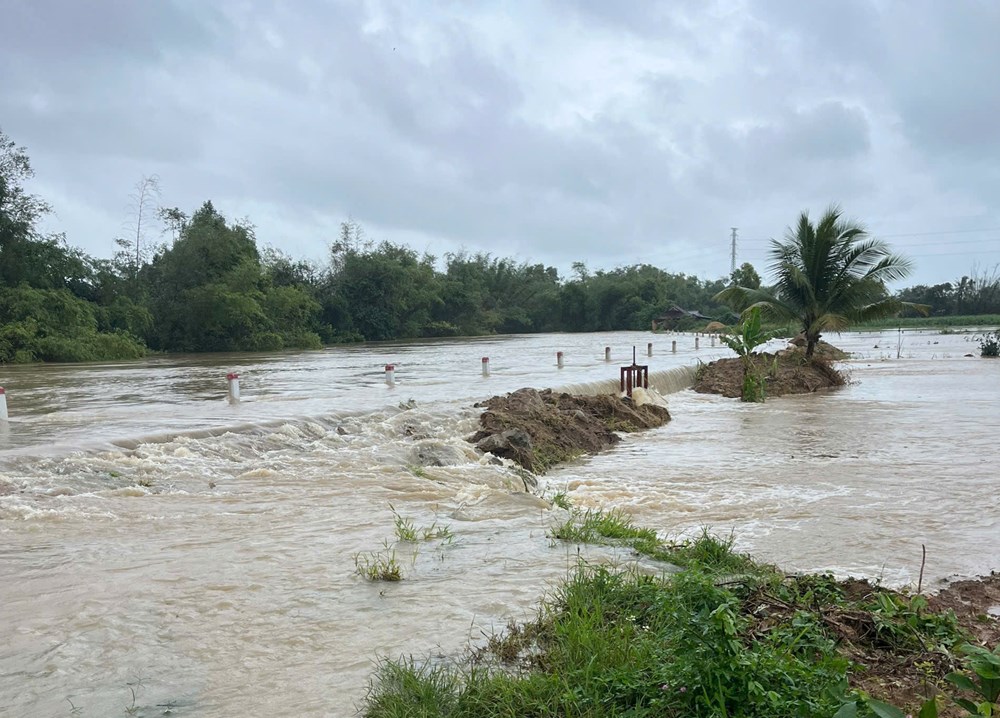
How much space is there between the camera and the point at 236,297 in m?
43.8

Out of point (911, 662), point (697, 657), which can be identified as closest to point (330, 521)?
point (697, 657)

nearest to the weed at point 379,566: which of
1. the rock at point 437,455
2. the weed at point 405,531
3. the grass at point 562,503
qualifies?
the weed at point 405,531

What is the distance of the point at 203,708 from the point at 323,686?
49cm

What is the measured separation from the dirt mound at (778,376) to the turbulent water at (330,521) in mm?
5225

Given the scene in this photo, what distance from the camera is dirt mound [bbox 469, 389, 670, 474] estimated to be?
10.6 metres

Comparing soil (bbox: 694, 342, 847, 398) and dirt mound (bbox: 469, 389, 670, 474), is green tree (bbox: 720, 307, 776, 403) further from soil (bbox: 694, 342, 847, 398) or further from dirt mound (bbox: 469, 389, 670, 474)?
dirt mound (bbox: 469, 389, 670, 474)

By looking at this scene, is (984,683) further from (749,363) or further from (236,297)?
(236,297)

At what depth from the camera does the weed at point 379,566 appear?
4668mm

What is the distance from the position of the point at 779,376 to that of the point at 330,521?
58.3 ft

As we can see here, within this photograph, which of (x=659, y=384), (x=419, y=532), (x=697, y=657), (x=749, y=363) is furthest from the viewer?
(x=659, y=384)

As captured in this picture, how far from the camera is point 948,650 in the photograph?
3.43 metres

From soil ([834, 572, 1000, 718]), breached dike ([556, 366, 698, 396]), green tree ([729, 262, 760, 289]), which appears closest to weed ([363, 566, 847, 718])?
soil ([834, 572, 1000, 718])

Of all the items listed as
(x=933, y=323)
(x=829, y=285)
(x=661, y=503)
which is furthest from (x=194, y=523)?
(x=933, y=323)

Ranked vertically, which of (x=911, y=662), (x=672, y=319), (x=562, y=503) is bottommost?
(x=562, y=503)
